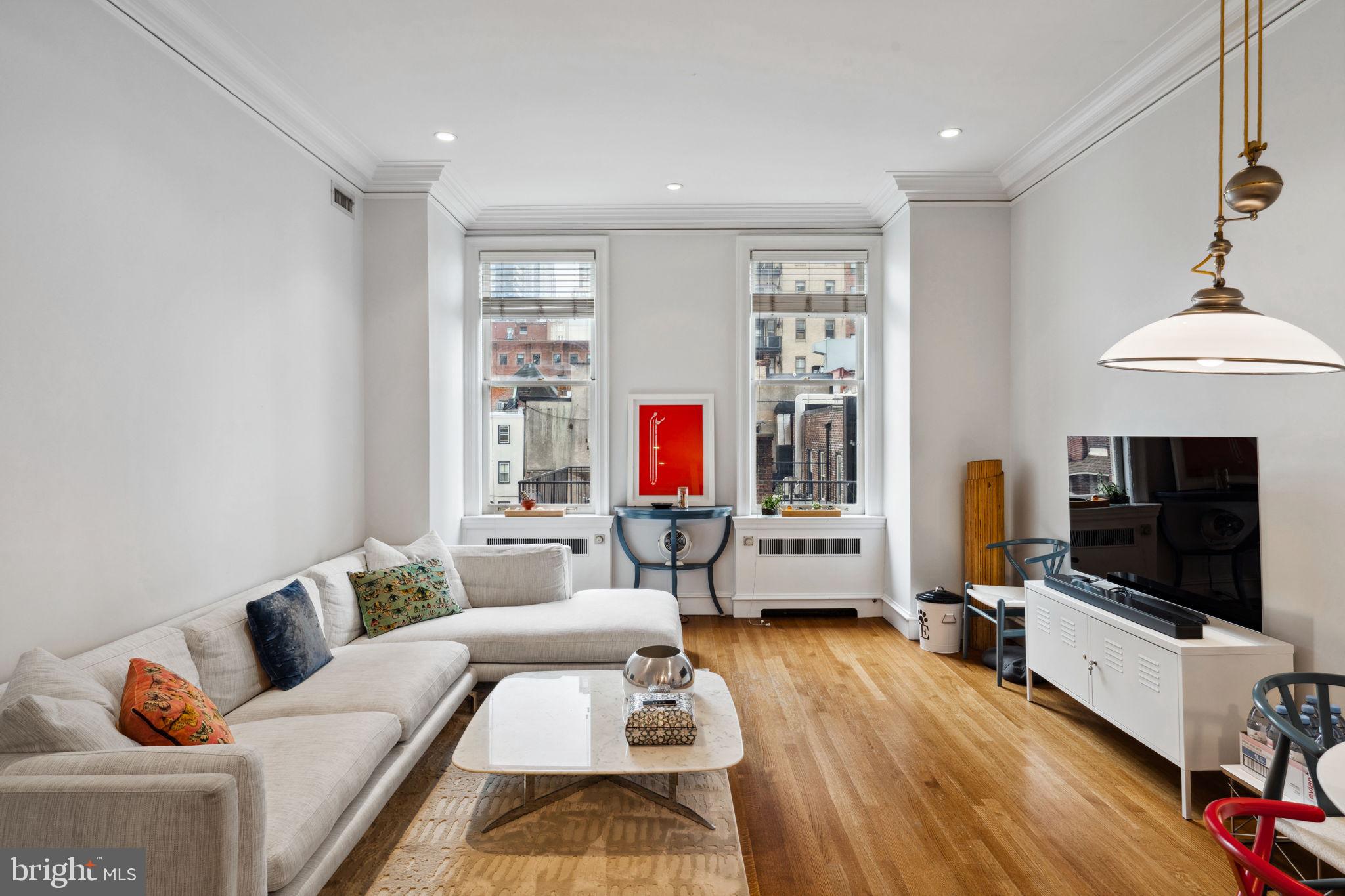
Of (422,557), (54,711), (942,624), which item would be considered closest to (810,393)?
(942,624)

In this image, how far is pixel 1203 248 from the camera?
10.1 feet

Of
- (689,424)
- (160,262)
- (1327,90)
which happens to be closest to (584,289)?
(689,424)

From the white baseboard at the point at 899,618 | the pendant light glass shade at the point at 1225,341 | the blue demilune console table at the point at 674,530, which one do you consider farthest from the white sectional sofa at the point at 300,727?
the pendant light glass shade at the point at 1225,341

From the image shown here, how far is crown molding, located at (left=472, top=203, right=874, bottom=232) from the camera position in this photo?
5355mm

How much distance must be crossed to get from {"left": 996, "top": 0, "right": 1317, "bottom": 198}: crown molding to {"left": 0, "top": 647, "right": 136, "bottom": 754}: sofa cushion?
433 centimetres

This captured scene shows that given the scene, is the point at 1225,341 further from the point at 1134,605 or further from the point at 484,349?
the point at 484,349

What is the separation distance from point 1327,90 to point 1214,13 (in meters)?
0.55

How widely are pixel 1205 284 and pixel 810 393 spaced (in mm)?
2796

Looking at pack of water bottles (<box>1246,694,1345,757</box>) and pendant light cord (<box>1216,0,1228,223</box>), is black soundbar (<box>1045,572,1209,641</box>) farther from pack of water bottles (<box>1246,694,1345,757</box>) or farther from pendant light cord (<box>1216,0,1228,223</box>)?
pendant light cord (<box>1216,0,1228,223</box>)

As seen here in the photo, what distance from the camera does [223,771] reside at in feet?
5.66

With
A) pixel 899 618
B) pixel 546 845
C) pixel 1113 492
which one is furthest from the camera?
pixel 899 618

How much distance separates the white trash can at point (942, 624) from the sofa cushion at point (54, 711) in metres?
4.07

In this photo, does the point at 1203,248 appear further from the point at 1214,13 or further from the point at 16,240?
the point at 16,240

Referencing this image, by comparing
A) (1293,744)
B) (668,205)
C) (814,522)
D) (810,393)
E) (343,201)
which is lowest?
(1293,744)
